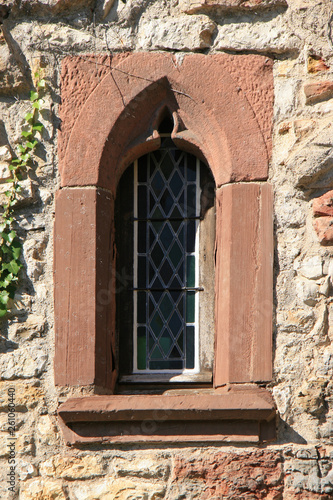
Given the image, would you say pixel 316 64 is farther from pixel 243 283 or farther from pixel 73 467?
pixel 73 467

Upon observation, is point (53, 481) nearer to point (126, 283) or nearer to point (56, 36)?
point (126, 283)

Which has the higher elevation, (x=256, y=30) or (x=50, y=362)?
(x=256, y=30)

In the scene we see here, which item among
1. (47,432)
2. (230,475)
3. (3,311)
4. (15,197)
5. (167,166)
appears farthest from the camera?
(167,166)

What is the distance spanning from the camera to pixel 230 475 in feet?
14.1

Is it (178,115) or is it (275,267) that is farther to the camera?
(178,115)

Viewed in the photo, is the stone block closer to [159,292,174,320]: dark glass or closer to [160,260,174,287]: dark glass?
[160,260,174,287]: dark glass

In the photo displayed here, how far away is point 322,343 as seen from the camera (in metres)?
4.41

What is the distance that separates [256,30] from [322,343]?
1.75m

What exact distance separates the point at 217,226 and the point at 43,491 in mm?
1663

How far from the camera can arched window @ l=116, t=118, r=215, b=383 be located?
15.5ft

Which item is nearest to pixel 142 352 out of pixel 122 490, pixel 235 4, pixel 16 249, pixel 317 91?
pixel 122 490

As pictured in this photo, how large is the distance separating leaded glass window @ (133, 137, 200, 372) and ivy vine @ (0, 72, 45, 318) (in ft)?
2.03

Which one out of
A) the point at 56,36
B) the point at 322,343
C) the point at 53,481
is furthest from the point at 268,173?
the point at 53,481

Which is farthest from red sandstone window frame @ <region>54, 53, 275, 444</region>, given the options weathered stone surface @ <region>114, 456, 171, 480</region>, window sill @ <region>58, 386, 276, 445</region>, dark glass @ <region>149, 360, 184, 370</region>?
dark glass @ <region>149, 360, 184, 370</region>
